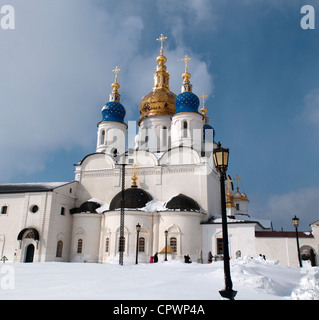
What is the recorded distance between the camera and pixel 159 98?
1214 inches

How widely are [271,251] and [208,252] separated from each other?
4043mm

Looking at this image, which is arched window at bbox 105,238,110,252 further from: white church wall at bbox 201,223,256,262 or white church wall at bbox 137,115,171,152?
white church wall at bbox 137,115,171,152

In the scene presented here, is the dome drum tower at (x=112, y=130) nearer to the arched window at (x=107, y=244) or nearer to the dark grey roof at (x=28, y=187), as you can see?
the dark grey roof at (x=28, y=187)

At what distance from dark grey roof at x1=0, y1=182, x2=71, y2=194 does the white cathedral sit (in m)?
0.09

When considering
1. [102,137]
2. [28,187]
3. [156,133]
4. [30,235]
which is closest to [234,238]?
[156,133]

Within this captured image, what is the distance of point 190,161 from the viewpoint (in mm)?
24891

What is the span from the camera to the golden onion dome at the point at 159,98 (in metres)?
30.6

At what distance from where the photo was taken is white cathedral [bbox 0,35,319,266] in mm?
21750

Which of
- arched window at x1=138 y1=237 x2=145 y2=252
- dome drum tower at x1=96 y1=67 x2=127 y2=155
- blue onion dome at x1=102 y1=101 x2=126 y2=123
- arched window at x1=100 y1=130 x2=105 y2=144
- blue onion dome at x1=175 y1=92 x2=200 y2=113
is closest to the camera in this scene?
arched window at x1=138 y1=237 x2=145 y2=252

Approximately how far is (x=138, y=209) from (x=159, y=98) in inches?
495

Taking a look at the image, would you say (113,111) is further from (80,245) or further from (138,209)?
(80,245)

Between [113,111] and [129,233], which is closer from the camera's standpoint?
[129,233]

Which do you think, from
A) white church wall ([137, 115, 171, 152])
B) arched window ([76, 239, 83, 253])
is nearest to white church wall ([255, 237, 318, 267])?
white church wall ([137, 115, 171, 152])

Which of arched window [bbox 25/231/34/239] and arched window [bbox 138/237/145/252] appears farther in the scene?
arched window [bbox 25/231/34/239]
